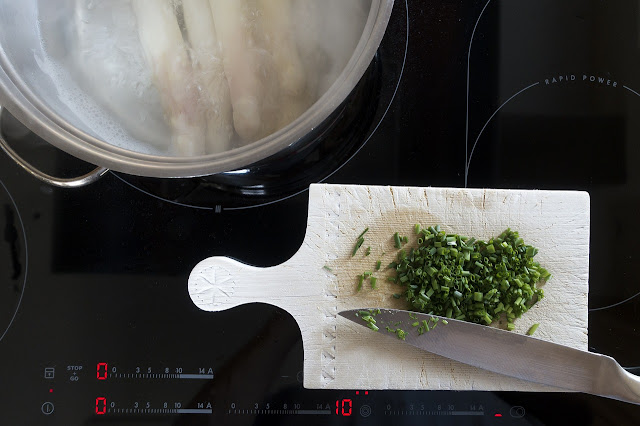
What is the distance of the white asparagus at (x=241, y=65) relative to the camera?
0.62 meters

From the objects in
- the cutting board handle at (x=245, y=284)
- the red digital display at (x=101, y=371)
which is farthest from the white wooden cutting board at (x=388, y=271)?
the red digital display at (x=101, y=371)

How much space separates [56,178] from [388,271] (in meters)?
0.45

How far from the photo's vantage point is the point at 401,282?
0.64 metres

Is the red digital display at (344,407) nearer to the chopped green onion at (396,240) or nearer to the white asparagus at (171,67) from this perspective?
the chopped green onion at (396,240)

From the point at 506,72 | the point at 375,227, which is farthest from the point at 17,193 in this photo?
the point at 506,72

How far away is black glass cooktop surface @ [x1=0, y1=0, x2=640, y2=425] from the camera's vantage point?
0.66 m

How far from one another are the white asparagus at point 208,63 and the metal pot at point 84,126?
13 centimetres

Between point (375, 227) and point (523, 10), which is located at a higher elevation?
point (523, 10)

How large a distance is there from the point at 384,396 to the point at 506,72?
1.55 feet

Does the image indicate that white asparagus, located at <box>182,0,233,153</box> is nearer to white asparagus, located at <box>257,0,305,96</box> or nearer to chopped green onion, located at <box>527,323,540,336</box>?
white asparagus, located at <box>257,0,305,96</box>

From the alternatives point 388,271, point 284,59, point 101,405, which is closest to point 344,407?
point 388,271

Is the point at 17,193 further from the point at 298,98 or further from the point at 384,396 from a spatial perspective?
the point at 384,396

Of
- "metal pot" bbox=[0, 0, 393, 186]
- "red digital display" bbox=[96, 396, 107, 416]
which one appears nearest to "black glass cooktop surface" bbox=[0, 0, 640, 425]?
"red digital display" bbox=[96, 396, 107, 416]

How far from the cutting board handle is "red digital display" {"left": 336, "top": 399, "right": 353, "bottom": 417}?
150 mm
